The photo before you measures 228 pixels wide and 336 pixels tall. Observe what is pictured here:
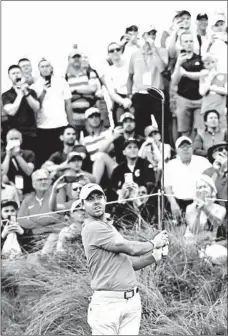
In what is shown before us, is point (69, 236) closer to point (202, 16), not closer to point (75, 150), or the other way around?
point (75, 150)

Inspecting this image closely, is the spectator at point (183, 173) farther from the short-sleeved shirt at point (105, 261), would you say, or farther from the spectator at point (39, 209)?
the short-sleeved shirt at point (105, 261)

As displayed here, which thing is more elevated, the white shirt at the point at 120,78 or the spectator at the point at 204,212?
the white shirt at the point at 120,78

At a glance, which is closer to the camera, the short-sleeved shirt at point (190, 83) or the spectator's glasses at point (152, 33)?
the short-sleeved shirt at point (190, 83)

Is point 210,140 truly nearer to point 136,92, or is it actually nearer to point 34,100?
point 136,92

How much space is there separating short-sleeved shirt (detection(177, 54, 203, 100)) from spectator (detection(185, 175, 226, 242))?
4.36 feet

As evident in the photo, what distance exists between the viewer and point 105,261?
6.14 metres

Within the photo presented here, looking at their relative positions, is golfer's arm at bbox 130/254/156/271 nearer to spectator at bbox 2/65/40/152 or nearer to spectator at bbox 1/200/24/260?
spectator at bbox 1/200/24/260

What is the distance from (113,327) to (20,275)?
3596 millimetres

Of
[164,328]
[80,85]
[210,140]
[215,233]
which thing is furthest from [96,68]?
[164,328]

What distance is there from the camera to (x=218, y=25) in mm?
11953

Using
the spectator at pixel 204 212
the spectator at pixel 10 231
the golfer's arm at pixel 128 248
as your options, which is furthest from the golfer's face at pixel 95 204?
the spectator at pixel 10 231

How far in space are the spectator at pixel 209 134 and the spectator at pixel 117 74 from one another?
3.79 feet

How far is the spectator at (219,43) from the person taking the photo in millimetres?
11891

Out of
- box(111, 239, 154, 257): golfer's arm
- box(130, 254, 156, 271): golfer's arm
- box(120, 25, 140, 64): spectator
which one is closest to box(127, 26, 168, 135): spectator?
box(120, 25, 140, 64): spectator
